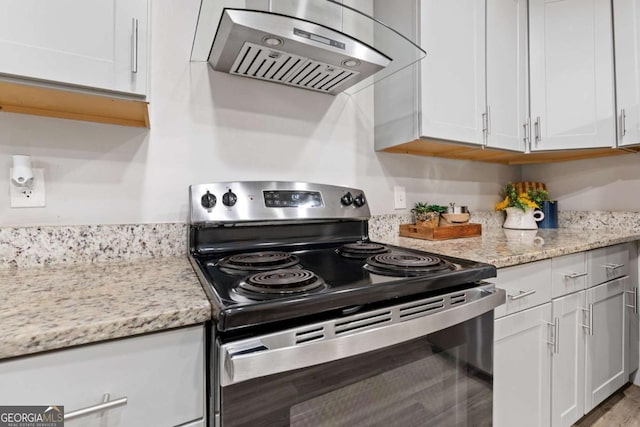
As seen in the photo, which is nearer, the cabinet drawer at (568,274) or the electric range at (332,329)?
the electric range at (332,329)

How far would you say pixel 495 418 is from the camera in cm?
107

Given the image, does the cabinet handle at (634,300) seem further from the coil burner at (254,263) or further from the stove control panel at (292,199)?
the coil burner at (254,263)

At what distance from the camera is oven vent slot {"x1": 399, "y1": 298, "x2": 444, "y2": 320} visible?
741 mm

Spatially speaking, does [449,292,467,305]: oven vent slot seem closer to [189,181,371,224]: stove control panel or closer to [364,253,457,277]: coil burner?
[364,253,457,277]: coil burner

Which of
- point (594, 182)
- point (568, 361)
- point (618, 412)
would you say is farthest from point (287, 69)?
point (618, 412)

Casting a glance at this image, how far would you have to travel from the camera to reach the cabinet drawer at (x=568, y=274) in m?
1.27

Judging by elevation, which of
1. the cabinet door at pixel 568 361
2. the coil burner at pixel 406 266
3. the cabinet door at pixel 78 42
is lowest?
the cabinet door at pixel 568 361

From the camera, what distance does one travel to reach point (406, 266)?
88 centimetres

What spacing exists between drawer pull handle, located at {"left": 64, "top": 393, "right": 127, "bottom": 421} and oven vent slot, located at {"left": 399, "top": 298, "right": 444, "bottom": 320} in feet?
1.89

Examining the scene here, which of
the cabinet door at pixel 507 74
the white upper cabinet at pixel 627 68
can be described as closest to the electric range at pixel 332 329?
the cabinet door at pixel 507 74

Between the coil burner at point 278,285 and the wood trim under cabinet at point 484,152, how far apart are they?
3.07ft

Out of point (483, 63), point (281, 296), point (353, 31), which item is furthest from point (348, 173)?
point (281, 296)

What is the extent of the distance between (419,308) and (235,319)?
0.45 meters

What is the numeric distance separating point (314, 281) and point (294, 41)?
28.1 inches
